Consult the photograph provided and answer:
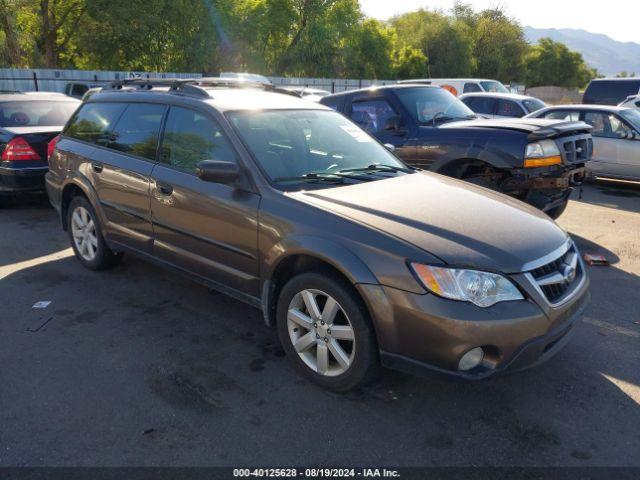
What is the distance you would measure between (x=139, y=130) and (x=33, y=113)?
4.46m

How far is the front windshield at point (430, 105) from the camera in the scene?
7059 mm

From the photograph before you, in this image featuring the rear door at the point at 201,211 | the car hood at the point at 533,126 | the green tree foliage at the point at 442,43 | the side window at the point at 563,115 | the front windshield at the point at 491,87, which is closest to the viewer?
the rear door at the point at 201,211

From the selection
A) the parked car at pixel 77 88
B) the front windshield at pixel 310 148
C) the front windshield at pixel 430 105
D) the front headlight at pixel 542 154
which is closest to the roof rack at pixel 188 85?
the front windshield at pixel 310 148

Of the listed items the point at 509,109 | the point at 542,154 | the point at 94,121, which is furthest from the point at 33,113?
the point at 509,109

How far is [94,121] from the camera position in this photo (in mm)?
5254

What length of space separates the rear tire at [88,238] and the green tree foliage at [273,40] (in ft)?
77.8

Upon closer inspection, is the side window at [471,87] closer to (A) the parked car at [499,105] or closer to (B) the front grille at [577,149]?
(A) the parked car at [499,105]

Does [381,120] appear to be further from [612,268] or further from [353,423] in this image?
[353,423]

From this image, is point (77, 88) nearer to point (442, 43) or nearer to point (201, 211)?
point (201, 211)

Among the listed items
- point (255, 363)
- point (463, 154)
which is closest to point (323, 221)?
point (255, 363)

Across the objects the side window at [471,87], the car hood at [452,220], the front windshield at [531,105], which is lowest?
the car hood at [452,220]

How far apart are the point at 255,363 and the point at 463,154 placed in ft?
12.7

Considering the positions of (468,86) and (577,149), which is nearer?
(577,149)

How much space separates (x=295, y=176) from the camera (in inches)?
148
